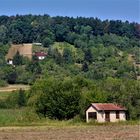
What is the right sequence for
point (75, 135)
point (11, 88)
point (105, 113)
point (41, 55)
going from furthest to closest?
point (41, 55)
point (11, 88)
point (105, 113)
point (75, 135)

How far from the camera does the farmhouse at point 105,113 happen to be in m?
60.3

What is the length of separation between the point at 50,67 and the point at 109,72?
2150 cm

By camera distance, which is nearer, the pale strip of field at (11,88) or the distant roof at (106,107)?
the distant roof at (106,107)

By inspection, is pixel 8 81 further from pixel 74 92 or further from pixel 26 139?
pixel 26 139

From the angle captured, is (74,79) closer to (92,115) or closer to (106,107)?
(106,107)

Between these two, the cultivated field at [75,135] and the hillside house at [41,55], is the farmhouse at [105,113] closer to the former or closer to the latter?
the cultivated field at [75,135]

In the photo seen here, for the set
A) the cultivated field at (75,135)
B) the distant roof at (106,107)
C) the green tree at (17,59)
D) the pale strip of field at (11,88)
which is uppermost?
the green tree at (17,59)

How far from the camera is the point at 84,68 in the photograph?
→ 16788 cm

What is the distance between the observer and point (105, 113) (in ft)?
200

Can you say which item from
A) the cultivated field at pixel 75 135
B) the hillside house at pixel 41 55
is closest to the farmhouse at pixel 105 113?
the cultivated field at pixel 75 135

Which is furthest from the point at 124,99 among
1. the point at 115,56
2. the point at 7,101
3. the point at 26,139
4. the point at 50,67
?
the point at 115,56

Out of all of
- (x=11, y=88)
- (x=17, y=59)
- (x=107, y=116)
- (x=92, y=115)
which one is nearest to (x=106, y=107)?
(x=107, y=116)

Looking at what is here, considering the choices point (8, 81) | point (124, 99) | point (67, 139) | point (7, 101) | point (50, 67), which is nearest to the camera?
point (67, 139)

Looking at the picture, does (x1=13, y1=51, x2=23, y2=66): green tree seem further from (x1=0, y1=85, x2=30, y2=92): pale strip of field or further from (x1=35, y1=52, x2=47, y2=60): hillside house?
(x1=0, y1=85, x2=30, y2=92): pale strip of field
